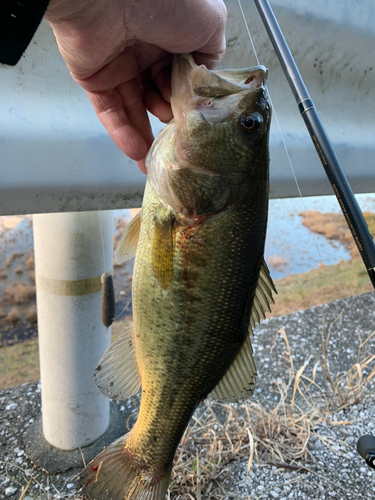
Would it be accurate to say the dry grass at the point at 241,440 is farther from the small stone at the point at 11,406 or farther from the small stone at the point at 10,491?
the small stone at the point at 11,406

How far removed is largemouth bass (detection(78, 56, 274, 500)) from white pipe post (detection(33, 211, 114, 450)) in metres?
0.81

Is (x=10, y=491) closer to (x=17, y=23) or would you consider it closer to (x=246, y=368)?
(x=246, y=368)

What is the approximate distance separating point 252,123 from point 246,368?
2.07ft

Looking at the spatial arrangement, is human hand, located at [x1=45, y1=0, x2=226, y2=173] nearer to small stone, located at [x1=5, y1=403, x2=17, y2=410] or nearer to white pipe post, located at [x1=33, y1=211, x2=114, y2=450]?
white pipe post, located at [x1=33, y1=211, x2=114, y2=450]

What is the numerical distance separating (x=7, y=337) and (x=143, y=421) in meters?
2.34

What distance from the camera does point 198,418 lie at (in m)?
2.23

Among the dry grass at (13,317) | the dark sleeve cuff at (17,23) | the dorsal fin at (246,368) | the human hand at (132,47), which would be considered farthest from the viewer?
the dry grass at (13,317)

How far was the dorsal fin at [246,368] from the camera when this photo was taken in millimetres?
930

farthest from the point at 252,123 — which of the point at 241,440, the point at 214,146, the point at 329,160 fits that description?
the point at 241,440

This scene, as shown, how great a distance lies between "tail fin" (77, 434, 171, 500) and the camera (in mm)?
902

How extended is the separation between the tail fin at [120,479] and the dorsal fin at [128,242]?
0.52 metres

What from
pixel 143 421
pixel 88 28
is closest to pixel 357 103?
pixel 88 28

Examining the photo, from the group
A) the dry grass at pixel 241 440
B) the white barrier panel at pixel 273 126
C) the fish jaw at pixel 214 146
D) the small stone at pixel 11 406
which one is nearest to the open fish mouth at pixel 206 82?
the fish jaw at pixel 214 146

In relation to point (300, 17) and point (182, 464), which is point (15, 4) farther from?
point (182, 464)
